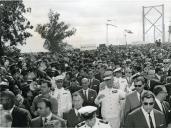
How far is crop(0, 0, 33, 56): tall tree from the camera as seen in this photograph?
29.0m

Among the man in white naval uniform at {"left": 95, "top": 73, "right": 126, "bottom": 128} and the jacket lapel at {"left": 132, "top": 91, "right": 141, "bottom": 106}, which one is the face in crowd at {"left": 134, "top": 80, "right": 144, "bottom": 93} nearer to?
the jacket lapel at {"left": 132, "top": 91, "right": 141, "bottom": 106}

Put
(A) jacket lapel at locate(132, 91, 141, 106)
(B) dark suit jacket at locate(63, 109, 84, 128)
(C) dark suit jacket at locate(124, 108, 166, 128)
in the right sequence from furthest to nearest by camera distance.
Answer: (A) jacket lapel at locate(132, 91, 141, 106) < (B) dark suit jacket at locate(63, 109, 84, 128) < (C) dark suit jacket at locate(124, 108, 166, 128)

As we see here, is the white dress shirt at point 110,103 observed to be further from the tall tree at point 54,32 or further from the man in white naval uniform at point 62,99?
the tall tree at point 54,32

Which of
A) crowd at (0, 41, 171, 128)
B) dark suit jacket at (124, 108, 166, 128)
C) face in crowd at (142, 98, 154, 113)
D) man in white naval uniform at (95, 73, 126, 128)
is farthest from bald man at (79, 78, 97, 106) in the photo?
face in crowd at (142, 98, 154, 113)

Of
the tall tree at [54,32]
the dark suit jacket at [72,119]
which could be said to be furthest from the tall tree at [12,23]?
the dark suit jacket at [72,119]

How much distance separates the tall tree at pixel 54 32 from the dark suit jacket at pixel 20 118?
39399 mm

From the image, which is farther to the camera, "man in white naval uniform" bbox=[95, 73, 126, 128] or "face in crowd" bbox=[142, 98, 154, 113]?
"man in white naval uniform" bbox=[95, 73, 126, 128]

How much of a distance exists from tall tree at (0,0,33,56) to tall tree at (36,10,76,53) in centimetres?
1334

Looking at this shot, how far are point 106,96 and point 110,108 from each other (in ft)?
0.85

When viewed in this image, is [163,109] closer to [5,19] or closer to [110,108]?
[110,108]

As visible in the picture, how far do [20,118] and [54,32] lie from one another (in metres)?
41.2

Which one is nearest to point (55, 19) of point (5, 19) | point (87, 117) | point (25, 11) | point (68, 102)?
point (25, 11)

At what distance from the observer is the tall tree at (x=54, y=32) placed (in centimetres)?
4738

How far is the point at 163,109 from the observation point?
27.6ft
